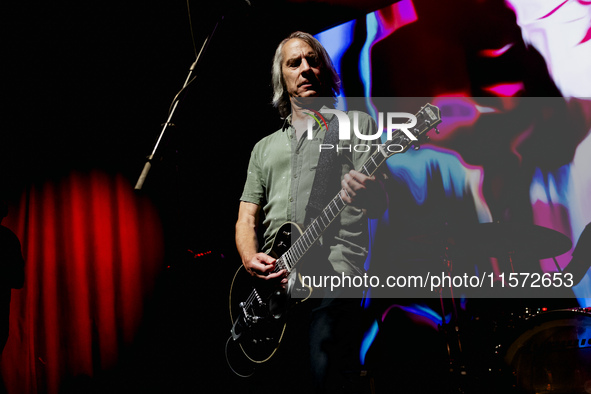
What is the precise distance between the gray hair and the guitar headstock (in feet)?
1.90

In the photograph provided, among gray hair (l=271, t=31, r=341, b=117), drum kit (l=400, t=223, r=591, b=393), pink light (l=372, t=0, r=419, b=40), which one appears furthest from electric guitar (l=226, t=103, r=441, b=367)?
pink light (l=372, t=0, r=419, b=40)

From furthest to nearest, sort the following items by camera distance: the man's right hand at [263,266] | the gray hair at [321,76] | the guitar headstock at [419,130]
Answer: the gray hair at [321,76] → the man's right hand at [263,266] → the guitar headstock at [419,130]

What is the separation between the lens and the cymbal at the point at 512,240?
162cm

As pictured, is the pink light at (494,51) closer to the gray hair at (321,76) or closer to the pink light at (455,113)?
the pink light at (455,113)

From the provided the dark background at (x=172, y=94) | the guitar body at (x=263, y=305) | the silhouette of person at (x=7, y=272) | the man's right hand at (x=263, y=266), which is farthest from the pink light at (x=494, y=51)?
the silhouette of person at (x=7, y=272)

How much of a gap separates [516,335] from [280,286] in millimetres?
927

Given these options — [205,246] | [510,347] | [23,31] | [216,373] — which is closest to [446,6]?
[510,347]

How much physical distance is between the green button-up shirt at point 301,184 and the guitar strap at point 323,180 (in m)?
0.03

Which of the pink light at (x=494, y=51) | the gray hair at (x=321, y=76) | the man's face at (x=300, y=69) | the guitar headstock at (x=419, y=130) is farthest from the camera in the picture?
the pink light at (x=494, y=51)

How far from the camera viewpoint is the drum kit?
1644mm

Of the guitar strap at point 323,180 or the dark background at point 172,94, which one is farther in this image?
the dark background at point 172,94

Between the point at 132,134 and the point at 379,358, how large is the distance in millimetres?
2352

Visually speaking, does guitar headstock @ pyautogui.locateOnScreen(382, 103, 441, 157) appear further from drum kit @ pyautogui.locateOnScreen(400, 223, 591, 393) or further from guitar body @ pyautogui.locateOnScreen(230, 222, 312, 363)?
guitar body @ pyautogui.locateOnScreen(230, 222, 312, 363)

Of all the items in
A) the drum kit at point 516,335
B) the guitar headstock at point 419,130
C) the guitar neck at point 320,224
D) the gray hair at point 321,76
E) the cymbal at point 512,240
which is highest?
the gray hair at point 321,76
